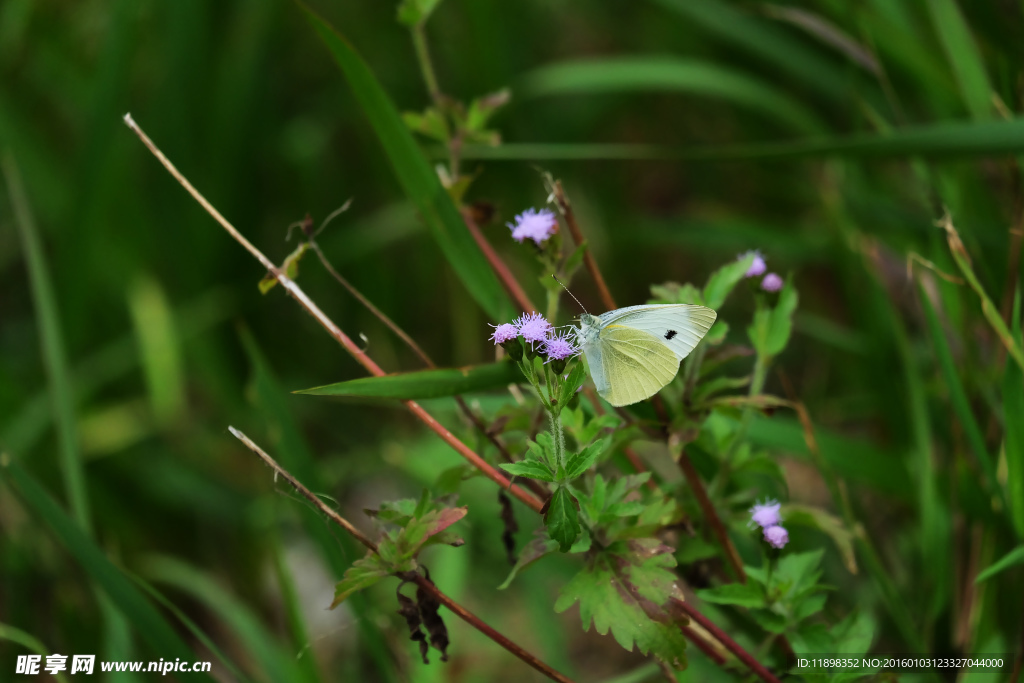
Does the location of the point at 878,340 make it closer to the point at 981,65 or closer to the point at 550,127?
the point at 981,65

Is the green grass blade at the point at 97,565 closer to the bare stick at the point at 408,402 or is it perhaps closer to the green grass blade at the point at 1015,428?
the bare stick at the point at 408,402

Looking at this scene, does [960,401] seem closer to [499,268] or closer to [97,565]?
[499,268]

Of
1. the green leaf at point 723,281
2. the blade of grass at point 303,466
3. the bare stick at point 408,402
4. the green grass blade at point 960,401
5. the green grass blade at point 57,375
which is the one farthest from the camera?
the green grass blade at point 57,375

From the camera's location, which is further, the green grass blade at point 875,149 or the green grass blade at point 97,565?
the green grass blade at point 875,149

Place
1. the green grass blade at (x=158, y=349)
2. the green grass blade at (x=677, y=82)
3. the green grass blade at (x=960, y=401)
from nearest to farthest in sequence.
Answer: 1. the green grass blade at (x=960, y=401)
2. the green grass blade at (x=677, y=82)
3. the green grass blade at (x=158, y=349)

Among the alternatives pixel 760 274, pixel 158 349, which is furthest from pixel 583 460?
pixel 158 349

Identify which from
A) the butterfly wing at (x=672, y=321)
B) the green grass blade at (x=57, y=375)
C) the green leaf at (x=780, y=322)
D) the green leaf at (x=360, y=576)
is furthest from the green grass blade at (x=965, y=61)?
the green grass blade at (x=57, y=375)
